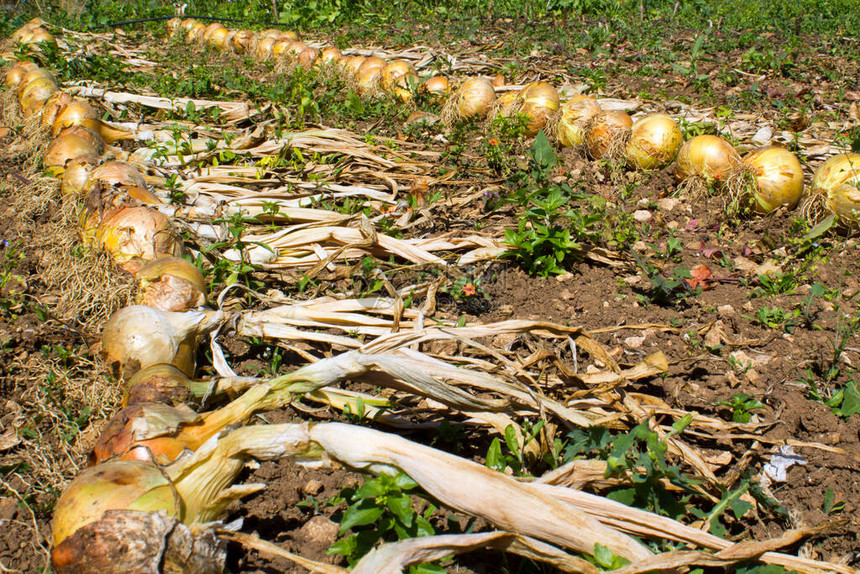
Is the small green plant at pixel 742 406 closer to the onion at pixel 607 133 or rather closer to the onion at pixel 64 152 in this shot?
the onion at pixel 607 133

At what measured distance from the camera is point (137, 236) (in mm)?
2561

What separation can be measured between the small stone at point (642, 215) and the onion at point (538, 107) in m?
1.17

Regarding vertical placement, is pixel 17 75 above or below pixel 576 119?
below

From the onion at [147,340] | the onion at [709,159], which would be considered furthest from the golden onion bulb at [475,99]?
the onion at [147,340]

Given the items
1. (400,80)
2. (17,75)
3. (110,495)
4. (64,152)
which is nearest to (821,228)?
(110,495)

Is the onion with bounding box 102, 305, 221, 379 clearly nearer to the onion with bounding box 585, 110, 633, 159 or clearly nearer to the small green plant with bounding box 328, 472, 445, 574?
the small green plant with bounding box 328, 472, 445, 574

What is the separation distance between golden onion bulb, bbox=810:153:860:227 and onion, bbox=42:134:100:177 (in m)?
3.99

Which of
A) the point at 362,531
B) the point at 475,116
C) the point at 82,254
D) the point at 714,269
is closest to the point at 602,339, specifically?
the point at 714,269

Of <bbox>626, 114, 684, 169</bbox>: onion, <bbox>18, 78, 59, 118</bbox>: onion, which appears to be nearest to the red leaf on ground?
<bbox>626, 114, 684, 169</bbox>: onion

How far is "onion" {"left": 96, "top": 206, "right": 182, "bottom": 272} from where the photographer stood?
2539mm

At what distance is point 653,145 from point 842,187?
99cm

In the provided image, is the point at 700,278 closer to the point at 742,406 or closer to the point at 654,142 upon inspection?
the point at 742,406

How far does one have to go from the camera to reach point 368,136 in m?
4.20

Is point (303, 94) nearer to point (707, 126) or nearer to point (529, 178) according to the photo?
point (529, 178)
